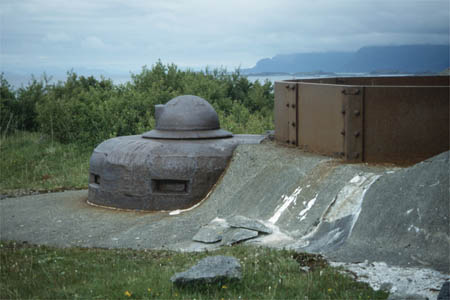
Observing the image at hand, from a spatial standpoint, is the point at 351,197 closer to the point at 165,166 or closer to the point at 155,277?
the point at 155,277

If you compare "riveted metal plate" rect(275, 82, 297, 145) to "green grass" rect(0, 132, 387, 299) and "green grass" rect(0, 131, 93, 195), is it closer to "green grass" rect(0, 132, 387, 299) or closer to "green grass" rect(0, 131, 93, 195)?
"green grass" rect(0, 132, 387, 299)

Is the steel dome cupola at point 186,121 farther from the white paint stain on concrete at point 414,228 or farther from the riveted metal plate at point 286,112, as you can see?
the white paint stain on concrete at point 414,228

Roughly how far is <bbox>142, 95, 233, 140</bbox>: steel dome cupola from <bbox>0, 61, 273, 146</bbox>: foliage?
19.7 ft

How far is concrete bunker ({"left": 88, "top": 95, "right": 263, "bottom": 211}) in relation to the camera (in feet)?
33.6

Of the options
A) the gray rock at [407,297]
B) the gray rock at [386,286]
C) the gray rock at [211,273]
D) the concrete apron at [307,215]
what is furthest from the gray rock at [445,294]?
the gray rock at [211,273]

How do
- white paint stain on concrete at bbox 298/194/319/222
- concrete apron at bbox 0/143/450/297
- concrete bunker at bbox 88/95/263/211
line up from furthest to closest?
concrete bunker at bbox 88/95/263/211
white paint stain on concrete at bbox 298/194/319/222
concrete apron at bbox 0/143/450/297

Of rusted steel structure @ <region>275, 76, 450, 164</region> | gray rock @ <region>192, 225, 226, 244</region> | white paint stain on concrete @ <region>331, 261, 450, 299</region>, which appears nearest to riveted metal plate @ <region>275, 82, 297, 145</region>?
rusted steel structure @ <region>275, 76, 450, 164</region>

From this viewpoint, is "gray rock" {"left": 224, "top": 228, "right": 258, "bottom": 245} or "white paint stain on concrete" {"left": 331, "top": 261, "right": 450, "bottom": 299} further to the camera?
"gray rock" {"left": 224, "top": 228, "right": 258, "bottom": 245}

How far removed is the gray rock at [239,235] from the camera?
306 inches

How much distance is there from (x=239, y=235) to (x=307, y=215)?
93 centimetres

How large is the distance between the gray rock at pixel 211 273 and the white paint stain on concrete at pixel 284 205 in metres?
2.68

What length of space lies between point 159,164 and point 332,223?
3752mm

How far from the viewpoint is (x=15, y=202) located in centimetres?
1173

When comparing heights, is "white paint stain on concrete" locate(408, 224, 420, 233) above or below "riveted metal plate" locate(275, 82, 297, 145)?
below
